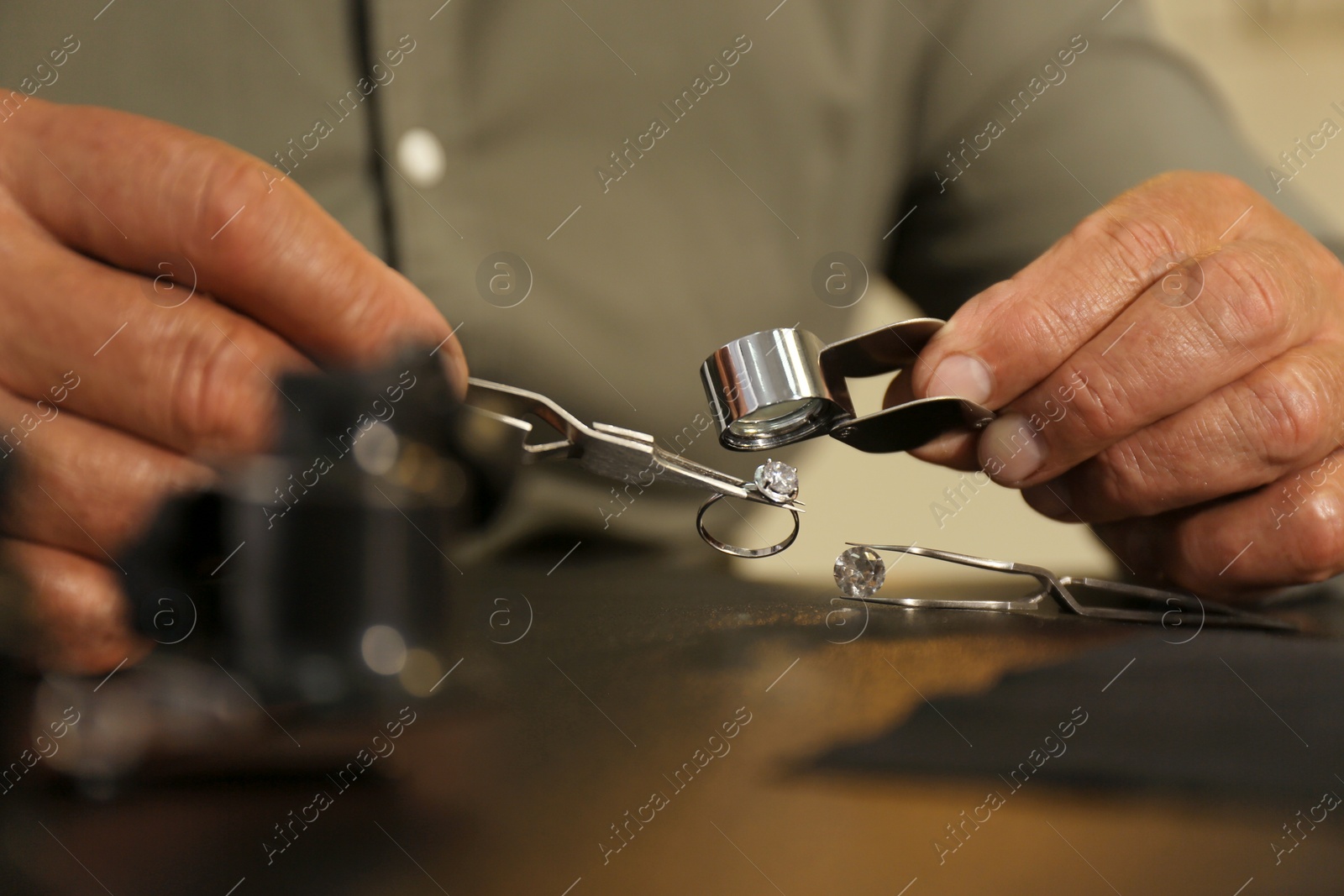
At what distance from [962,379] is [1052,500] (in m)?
0.16

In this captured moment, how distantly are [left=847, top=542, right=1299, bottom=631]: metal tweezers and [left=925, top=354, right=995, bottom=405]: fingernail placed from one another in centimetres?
8

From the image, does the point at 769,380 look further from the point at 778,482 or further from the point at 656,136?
the point at 656,136

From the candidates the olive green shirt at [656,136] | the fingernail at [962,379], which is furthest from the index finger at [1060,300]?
the olive green shirt at [656,136]

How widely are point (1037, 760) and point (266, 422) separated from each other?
312mm

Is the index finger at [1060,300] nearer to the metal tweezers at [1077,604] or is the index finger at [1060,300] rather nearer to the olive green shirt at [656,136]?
the metal tweezers at [1077,604]

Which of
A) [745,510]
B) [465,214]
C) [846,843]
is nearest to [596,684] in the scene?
[846,843]

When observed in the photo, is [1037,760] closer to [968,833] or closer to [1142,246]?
[968,833]

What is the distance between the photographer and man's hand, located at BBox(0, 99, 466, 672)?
344 millimetres

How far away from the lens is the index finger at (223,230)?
36 cm

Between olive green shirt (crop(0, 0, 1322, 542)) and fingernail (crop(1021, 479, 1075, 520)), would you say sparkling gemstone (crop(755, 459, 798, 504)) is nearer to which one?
fingernail (crop(1021, 479, 1075, 520))

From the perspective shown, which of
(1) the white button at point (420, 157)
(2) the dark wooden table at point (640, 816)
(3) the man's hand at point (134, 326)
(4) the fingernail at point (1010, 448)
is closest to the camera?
(2) the dark wooden table at point (640, 816)

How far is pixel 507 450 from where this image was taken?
20.9 inches

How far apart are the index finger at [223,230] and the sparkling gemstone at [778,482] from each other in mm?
168

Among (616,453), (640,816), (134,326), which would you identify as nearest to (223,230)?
(134,326)
